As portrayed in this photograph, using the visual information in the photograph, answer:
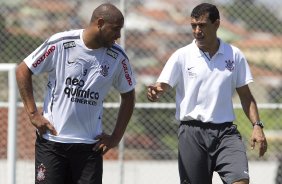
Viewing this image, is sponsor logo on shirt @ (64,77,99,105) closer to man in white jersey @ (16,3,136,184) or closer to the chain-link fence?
man in white jersey @ (16,3,136,184)

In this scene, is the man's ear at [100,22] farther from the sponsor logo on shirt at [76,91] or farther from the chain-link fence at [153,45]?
the chain-link fence at [153,45]

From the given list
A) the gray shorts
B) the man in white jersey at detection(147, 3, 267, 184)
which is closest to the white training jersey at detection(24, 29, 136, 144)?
the man in white jersey at detection(147, 3, 267, 184)

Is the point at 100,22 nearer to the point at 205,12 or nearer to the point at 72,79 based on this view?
the point at 72,79

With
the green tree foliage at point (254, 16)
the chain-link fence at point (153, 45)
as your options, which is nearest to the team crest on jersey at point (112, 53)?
the chain-link fence at point (153, 45)

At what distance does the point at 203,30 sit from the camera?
723 centimetres

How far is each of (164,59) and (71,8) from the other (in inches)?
53.1

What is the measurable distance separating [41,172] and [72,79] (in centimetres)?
78

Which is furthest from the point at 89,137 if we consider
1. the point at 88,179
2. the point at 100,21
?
the point at 100,21

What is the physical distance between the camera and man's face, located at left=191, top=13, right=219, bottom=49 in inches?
284

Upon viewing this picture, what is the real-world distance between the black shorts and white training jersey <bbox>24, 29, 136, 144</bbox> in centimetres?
6

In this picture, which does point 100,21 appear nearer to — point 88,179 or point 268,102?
point 88,179

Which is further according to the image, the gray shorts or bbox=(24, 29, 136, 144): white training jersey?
the gray shorts

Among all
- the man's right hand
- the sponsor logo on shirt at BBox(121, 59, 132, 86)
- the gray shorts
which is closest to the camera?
the sponsor logo on shirt at BBox(121, 59, 132, 86)

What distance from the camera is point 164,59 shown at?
10773 millimetres
